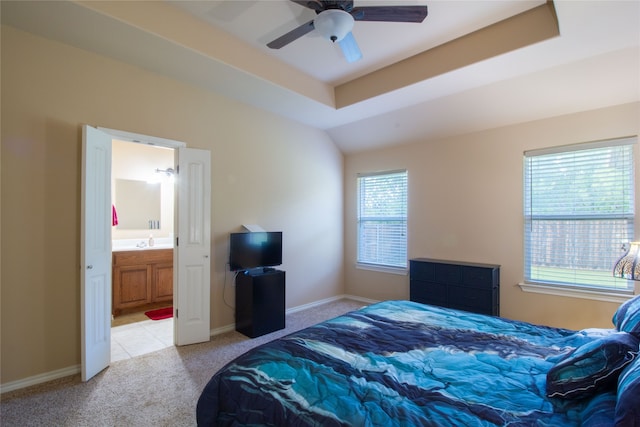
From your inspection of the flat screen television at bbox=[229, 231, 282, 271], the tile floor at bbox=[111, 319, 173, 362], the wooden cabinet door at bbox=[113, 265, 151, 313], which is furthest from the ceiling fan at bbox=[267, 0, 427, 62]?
the wooden cabinet door at bbox=[113, 265, 151, 313]

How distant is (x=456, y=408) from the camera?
127 cm

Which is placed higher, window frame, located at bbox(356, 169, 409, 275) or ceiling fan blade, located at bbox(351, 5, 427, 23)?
ceiling fan blade, located at bbox(351, 5, 427, 23)

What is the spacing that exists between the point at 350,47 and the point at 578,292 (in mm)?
3513

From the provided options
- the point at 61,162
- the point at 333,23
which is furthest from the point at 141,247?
the point at 333,23

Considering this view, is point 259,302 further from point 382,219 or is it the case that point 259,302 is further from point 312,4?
point 312,4

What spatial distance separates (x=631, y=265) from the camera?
2.44m

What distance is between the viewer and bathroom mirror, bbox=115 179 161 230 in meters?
4.93

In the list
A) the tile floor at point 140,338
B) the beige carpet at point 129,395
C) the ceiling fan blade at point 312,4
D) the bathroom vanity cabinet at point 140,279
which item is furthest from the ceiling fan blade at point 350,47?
the bathroom vanity cabinet at point 140,279

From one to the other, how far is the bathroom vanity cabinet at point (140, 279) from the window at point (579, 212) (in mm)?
4949

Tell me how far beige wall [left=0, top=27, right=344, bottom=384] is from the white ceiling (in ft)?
0.67

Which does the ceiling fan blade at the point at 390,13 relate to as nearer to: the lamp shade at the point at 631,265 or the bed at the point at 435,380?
the bed at the point at 435,380

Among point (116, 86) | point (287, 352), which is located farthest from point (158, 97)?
point (287, 352)

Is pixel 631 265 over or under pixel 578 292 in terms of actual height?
over

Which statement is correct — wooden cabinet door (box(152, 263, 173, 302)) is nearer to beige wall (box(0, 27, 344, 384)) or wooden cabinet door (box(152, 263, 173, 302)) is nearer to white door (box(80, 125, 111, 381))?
beige wall (box(0, 27, 344, 384))
